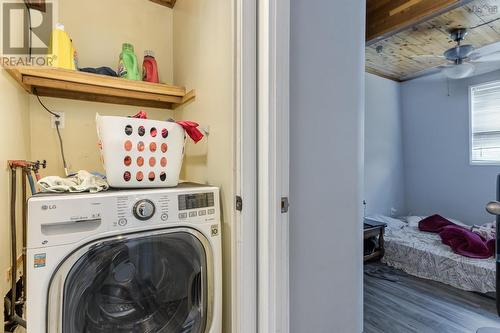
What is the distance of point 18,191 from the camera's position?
1.34 metres

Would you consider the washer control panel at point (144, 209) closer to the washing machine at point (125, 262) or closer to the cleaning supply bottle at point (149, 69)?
the washing machine at point (125, 262)

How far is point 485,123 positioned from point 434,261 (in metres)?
2.42

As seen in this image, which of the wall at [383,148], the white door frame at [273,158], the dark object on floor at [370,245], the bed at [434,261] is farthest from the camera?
the wall at [383,148]

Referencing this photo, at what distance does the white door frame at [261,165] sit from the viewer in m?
1.00

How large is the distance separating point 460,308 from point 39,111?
3.49 metres

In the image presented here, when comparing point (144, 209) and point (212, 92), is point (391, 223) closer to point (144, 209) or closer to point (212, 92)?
point (212, 92)

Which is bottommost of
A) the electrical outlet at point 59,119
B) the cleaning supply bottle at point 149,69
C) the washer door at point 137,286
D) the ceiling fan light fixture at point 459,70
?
the washer door at point 137,286

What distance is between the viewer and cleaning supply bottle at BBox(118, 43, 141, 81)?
5.64ft

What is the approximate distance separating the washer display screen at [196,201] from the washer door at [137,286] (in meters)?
0.11

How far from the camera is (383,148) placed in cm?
421

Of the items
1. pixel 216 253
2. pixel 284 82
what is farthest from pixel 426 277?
pixel 284 82

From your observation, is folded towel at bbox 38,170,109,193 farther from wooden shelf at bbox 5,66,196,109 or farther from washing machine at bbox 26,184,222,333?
wooden shelf at bbox 5,66,196,109

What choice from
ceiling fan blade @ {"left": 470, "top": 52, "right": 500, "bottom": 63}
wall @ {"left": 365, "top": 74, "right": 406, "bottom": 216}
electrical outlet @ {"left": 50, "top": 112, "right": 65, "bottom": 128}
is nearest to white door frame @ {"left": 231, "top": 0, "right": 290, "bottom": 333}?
electrical outlet @ {"left": 50, "top": 112, "right": 65, "bottom": 128}

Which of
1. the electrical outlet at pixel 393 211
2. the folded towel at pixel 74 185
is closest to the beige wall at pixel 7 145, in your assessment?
the folded towel at pixel 74 185
